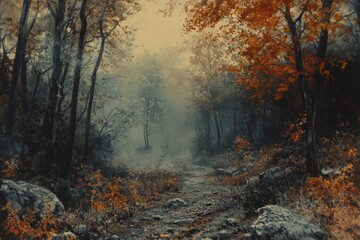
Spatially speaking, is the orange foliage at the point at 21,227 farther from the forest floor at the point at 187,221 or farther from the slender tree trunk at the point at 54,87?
the slender tree trunk at the point at 54,87

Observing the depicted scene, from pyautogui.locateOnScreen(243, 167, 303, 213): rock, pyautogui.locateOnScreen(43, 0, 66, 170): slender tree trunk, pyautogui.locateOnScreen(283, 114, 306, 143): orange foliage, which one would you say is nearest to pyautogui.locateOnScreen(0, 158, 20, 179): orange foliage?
pyautogui.locateOnScreen(43, 0, 66, 170): slender tree trunk

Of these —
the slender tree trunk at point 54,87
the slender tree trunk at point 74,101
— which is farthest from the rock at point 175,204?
the slender tree trunk at point 54,87

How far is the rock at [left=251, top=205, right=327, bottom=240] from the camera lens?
6.25 metres

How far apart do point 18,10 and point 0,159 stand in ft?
44.0

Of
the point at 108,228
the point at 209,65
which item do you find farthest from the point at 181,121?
the point at 108,228

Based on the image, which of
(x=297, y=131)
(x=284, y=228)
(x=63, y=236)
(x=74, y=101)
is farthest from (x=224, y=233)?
(x=297, y=131)

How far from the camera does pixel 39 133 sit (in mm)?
16438

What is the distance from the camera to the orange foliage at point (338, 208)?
19.6ft

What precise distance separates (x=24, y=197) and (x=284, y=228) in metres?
5.32

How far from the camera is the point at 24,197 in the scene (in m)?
8.00

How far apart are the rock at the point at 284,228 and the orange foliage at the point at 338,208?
0.29 m

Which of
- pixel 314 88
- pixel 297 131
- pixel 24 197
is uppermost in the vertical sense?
pixel 314 88

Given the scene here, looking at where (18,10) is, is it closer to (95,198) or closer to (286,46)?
(95,198)

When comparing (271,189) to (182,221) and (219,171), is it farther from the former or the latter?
(219,171)
